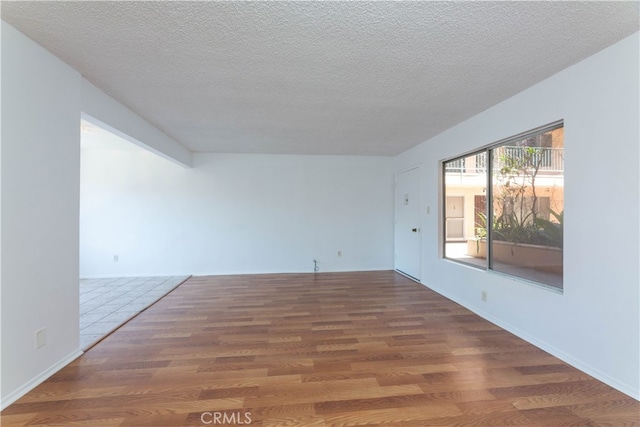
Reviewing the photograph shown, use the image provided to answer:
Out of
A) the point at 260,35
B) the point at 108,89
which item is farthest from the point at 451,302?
the point at 108,89

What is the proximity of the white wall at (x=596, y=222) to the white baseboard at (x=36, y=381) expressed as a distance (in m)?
3.96

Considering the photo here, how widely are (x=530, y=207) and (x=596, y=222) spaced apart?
736 mm

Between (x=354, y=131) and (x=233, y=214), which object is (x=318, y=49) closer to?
(x=354, y=131)

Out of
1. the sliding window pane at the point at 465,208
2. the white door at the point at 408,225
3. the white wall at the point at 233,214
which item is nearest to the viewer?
the sliding window pane at the point at 465,208

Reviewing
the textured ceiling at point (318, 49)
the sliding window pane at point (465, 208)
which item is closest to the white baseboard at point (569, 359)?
the sliding window pane at point (465, 208)

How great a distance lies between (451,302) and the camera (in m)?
3.58

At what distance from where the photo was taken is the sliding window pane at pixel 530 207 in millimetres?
2385

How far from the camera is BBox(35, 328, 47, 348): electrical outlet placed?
189 centimetres

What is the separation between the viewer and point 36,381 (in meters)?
1.86

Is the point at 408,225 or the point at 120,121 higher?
the point at 120,121

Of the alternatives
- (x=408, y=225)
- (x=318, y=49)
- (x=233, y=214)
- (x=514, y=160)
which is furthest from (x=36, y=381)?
(x=408, y=225)

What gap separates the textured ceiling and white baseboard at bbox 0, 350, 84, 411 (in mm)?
2328

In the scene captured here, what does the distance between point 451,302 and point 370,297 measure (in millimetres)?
1065

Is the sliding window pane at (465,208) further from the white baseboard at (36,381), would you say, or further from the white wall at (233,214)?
the white baseboard at (36,381)
